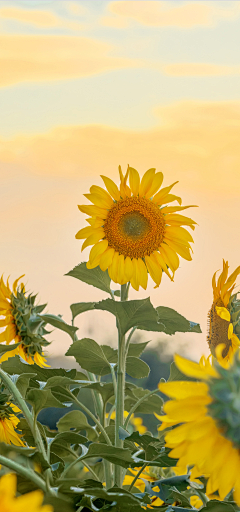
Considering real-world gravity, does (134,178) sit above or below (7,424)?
above

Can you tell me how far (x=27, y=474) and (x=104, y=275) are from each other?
36 cm

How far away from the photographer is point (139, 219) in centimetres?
86

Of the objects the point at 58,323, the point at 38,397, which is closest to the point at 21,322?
the point at 58,323

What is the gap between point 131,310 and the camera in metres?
0.77

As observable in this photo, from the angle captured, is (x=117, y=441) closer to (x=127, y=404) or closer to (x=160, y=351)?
(x=127, y=404)

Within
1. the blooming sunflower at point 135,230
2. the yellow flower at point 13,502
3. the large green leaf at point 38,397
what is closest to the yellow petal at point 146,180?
the blooming sunflower at point 135,230

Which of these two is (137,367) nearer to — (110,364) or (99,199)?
(110,364)

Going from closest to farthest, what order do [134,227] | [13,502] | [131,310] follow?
[13,502], [131,310], [134,227]

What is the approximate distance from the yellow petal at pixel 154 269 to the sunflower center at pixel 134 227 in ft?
0.04

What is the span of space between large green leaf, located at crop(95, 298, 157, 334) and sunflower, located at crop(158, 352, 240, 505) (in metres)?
0.40

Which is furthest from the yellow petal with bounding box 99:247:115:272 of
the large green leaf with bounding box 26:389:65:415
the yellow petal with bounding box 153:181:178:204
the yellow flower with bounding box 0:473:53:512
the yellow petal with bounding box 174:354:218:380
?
the yellow flower with bounding box 0:473:53:512

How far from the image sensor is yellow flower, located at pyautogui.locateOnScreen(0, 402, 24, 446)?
813mm

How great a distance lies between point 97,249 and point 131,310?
12 centimetres

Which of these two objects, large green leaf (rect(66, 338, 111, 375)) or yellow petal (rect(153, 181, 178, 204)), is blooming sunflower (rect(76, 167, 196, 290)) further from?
large green leaf (rect(66, 338, 111, 375))
